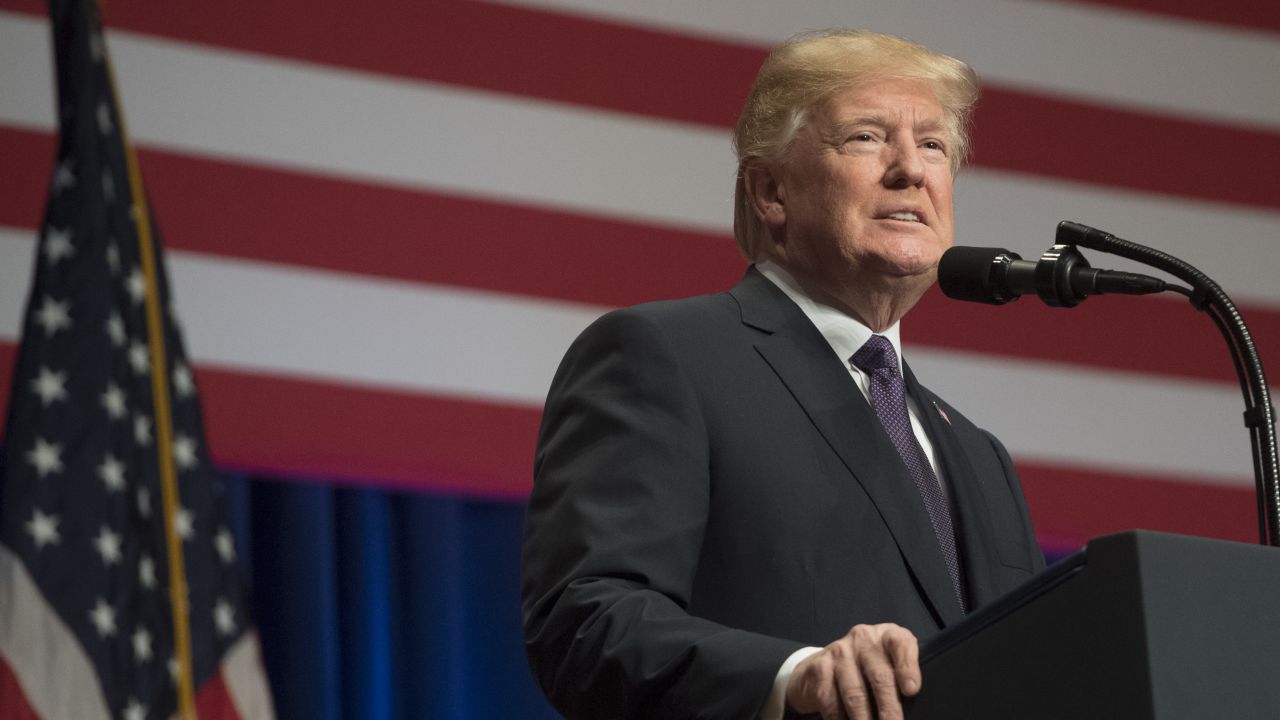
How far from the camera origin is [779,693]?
1059mm

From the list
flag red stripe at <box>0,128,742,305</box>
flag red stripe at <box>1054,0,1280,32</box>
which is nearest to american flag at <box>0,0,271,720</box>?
flag red stripe at <box>0,128,742,305</box>

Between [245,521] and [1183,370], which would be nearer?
[245,521]

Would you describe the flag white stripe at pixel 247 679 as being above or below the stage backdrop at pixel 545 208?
below

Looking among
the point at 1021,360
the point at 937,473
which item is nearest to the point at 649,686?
Result: the point at 937,473

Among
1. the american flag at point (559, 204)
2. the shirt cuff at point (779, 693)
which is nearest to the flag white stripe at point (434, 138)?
the american flag at point (559, 204)

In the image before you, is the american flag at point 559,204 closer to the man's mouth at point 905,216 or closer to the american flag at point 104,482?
the american flag at point 104,482

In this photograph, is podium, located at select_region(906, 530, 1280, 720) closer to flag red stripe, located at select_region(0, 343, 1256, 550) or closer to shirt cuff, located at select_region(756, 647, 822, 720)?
shirt cuff, located at select_region(756, 647, 822, 720)

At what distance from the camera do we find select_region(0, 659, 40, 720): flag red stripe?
2.50 meters

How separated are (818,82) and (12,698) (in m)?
1.60

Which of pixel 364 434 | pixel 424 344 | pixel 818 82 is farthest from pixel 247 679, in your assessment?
pixel 818 82

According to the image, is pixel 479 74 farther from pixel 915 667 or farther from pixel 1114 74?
pixel 915 667

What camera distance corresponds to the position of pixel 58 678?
→ 2.53 m

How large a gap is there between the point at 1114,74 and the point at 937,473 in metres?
2.53

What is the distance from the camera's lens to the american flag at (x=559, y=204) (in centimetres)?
299
